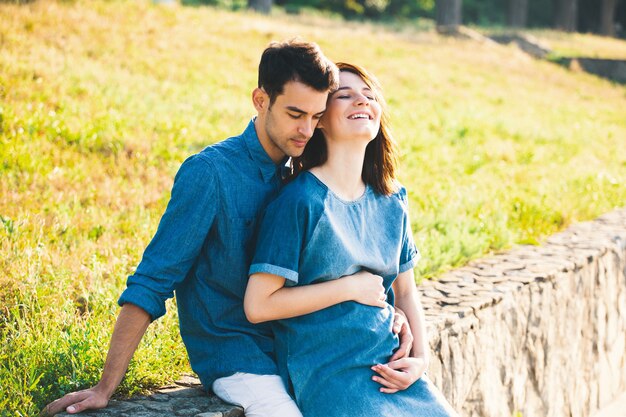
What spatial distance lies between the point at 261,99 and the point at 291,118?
5.7 inches

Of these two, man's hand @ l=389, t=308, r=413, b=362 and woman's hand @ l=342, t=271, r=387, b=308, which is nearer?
woman's hand @ l=342, t=271, r=387, b=308

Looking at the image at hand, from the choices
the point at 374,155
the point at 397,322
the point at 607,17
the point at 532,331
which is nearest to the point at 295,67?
the point at 374,155

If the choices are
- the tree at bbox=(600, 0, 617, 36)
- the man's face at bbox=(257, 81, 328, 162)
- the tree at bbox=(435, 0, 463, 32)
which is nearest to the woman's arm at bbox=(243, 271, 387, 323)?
the man's face at bbox=(257, 81, 328, 162)

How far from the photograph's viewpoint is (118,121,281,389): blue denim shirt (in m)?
2.69

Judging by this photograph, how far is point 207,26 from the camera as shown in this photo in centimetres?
1368

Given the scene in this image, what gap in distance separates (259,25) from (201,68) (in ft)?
16.3

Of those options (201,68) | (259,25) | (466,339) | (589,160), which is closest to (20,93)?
(201,68)

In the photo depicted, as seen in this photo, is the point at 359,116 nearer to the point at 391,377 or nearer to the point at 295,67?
the point at 295,67

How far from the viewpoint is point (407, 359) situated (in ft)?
9.39

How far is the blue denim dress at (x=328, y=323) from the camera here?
2.71m

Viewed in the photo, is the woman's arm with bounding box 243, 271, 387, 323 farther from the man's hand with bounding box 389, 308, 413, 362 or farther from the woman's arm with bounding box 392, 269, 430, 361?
the woman's arm with bounding box 392, 269, 430, 361

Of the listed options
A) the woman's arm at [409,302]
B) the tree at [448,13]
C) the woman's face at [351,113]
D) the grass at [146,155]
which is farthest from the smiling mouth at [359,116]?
the tree at [448,13]

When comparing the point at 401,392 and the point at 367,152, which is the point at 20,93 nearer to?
the point at 367,152

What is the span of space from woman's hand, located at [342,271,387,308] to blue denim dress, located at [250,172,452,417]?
0.03 m
